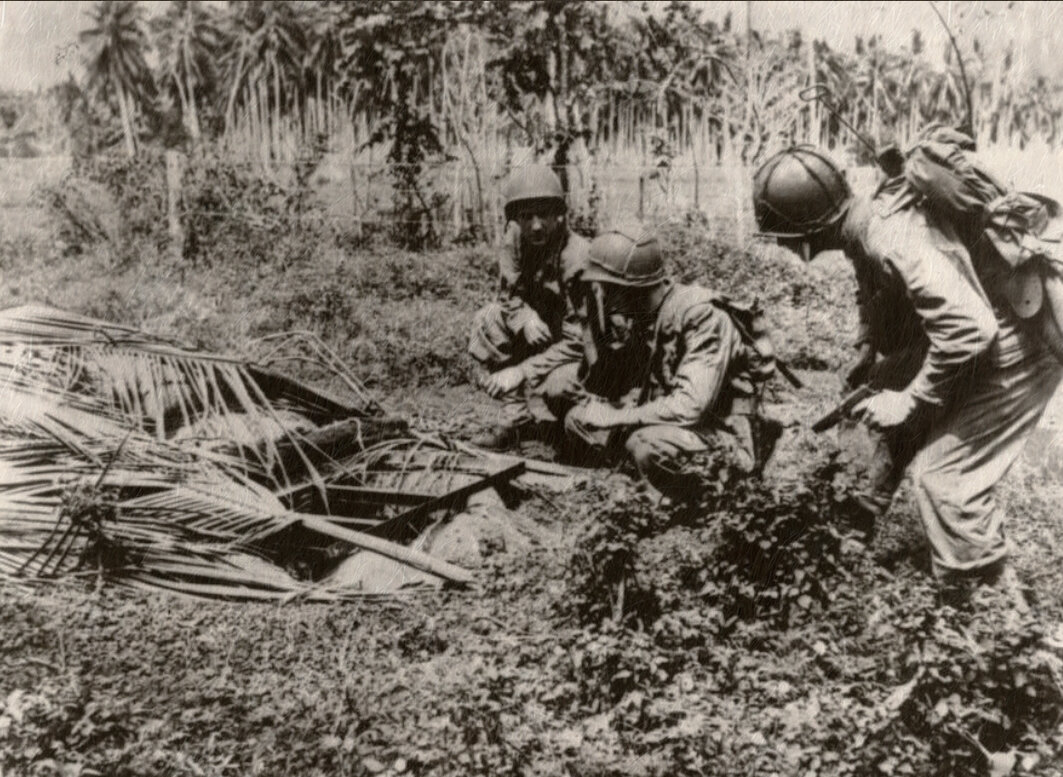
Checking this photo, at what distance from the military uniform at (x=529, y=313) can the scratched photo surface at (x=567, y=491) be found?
0.02 metres

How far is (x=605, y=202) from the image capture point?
30.9ft

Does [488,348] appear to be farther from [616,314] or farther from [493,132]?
[493,132]

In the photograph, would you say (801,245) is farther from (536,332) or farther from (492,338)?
(492,338)

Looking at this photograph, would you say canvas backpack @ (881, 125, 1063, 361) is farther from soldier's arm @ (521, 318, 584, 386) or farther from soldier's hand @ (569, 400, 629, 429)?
soldier's arm @ (521, 318, 584, 386)

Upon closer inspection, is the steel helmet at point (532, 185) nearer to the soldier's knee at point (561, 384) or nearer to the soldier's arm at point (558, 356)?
the soldier's arm at point (558, 356)

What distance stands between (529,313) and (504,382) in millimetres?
540

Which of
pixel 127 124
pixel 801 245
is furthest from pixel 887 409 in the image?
pixel 127 124

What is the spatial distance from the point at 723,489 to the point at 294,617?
1641mm

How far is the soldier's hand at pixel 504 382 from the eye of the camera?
5691 millimetres

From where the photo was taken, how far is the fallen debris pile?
3.99 meters

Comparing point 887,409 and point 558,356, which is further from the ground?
point 887,409

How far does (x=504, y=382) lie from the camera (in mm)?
5703

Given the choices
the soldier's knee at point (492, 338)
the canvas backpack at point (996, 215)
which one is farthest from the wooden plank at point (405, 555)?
the soldier's knee at point (492, 338)

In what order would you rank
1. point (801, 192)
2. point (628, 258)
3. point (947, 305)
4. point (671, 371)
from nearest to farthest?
point (947, 305), point (801, 192), point (628, 258), point (671, 371)
